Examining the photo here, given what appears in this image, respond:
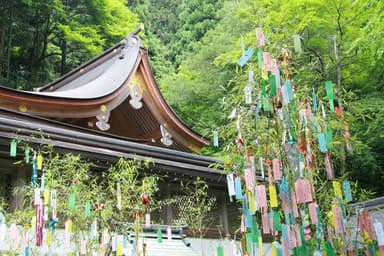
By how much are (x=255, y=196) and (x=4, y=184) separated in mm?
3329

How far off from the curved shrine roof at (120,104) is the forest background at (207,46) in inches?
45.6

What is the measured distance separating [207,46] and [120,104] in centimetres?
866

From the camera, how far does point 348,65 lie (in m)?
11.7

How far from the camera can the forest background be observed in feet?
36.4

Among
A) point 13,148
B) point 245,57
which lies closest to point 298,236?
point 245,57

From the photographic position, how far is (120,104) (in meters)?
8.23

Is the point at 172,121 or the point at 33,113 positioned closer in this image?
the point at 33,113

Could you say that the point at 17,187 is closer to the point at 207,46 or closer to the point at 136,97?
the point at 136,97

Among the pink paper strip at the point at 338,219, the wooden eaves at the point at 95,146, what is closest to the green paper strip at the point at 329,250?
the pink paper strip at the point at 338,219

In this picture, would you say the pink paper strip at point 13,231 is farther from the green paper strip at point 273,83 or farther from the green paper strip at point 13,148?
the green paper strip at point 273,83

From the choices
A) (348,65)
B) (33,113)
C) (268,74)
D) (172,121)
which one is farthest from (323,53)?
(268,74)

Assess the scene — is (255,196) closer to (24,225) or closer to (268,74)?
(268,74)

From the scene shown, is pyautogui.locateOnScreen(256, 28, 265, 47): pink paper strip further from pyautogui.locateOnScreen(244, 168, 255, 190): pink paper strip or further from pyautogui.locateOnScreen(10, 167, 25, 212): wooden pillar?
pyautogui.locateOnScreen(10, 167, 25, 212): wooden pillar

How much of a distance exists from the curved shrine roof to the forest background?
1157mm
